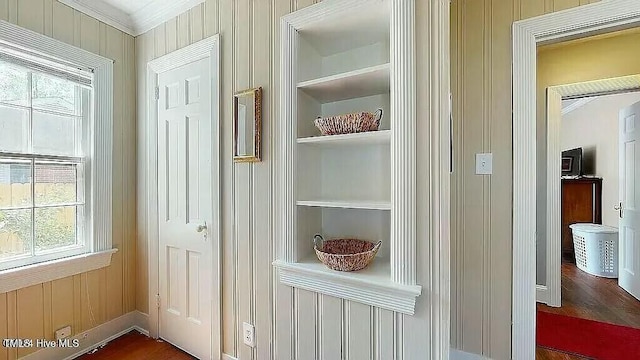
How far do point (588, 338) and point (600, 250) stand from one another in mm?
2160

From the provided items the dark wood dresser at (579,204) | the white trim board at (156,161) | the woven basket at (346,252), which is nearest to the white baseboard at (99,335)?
the white trim board at (156,161)

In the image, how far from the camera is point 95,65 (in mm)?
2277

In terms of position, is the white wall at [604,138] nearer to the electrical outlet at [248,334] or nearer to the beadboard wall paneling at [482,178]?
the beadboard wall paneling at [482,178]

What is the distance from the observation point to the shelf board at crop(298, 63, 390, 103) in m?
1.41

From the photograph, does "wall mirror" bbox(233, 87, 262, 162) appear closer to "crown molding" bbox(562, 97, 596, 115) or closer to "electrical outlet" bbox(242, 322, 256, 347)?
"electrical outlet" bbox(242, 322, 256, 347)

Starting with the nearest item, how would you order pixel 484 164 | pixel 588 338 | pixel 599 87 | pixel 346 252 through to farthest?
pixel 346 252, pixel 484 164, pixel 588 338, pixel 599 87

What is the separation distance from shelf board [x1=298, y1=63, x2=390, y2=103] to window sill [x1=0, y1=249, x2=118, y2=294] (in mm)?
1917

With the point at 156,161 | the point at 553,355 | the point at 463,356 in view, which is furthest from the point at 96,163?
the point at 553,355

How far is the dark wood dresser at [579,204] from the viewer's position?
15.4ft

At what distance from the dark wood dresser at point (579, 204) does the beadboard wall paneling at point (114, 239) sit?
18.3 ft

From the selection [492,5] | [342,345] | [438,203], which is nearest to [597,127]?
[492,5]

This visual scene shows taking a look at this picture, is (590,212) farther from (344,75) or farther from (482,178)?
(344,75)

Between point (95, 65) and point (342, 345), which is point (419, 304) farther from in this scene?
point (95, 65)

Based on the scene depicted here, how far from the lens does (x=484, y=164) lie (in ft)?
6.42
